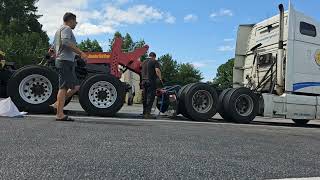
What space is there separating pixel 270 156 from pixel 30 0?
77573 millimetres

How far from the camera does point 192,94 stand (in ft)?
40.7

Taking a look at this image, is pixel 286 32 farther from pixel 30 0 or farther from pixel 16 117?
pixel 30 0

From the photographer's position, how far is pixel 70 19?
9023 mm

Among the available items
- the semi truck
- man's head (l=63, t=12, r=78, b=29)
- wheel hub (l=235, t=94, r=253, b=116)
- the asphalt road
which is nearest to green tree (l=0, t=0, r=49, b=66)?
the semi truck

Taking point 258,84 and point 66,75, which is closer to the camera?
point 66,75

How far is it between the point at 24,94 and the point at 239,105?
5.49 m

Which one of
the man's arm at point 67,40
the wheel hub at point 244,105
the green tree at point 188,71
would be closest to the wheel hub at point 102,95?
the man's arm at point 67,40

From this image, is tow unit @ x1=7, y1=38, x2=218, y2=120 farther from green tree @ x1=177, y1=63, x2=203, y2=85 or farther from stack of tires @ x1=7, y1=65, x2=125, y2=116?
green tree @ x1=177, y1=63, x2=203, y2=85

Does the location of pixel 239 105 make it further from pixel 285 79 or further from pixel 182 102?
pixel 182 102

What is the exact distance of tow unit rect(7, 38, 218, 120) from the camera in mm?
10852

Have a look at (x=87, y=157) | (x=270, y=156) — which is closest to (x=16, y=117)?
(x=87, y=157)

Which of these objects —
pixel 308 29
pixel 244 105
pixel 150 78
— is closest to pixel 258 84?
pixel 244 105

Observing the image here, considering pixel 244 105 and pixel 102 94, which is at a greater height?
pixel 102 94

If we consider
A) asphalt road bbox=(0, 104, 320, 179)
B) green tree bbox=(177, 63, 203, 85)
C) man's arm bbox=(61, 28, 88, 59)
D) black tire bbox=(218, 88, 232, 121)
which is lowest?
asphalt road bbox=(0, 104, 320, 179)
